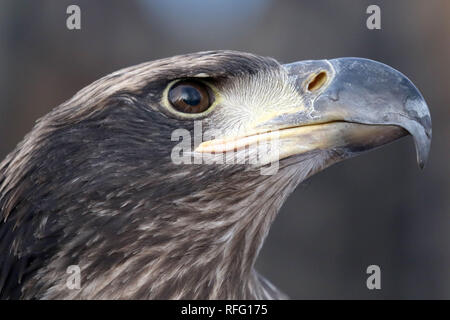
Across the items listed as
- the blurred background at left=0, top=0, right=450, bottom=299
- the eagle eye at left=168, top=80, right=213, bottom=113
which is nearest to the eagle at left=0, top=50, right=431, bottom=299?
the eagle eye at left=168, top=80, right=213, bottom=113

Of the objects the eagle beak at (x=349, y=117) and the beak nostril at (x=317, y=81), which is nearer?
the eagle beak at (x=349, y=117)

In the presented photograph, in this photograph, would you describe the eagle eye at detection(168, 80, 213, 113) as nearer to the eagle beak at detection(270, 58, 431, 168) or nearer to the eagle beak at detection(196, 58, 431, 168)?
the eagle beak at detection(196, 58, 431, 168)

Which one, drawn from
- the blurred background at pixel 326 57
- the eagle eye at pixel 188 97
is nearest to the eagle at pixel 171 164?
the eagle eye at pixel 188 97

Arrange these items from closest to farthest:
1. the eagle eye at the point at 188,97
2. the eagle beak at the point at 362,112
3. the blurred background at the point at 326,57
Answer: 1. the eagle beak at the point at 362,112
2. the eagle eye at the point at 188,97
3. the blurred background at the point at 326,57

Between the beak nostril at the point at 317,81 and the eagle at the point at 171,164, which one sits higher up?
the beak nostril at the point at 317,81

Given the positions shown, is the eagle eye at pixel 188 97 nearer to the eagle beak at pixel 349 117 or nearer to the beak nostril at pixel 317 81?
the eagle beak at pixel 349 117

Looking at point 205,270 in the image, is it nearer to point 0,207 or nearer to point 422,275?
point 0,207
